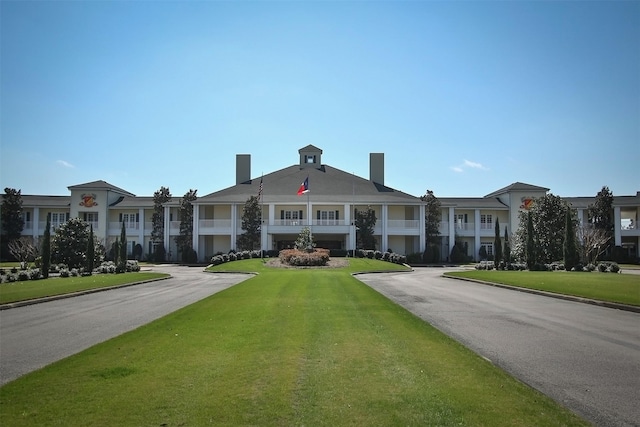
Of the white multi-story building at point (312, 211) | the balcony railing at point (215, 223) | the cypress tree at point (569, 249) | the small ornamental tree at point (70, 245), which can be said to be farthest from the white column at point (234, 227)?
the cypress tree at point (569, 249)

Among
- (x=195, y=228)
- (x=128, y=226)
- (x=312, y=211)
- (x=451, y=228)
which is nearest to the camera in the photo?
(x=195, y=228)

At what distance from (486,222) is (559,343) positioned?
53415 mm

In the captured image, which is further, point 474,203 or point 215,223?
point 474,203

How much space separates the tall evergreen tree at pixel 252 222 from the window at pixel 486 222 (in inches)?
1070

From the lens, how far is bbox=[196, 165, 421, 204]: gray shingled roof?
2100 inches

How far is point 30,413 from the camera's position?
564 centimetres

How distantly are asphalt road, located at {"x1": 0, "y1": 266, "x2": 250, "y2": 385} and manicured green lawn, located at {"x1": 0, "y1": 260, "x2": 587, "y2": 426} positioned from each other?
0.85m

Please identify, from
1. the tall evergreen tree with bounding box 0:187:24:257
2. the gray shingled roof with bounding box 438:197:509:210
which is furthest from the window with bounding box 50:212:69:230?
the gray shingled roof with bounding box 438:197:509:210

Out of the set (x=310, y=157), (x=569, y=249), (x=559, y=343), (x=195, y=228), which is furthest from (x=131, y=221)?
(x=559, y=343)

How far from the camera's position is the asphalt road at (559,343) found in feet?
21.1

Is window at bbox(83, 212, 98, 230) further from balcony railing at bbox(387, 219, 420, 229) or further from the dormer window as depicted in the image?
balcony railing at bbox(387, 219, 420, 229)

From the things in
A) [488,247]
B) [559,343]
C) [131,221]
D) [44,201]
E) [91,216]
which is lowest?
[559,343]

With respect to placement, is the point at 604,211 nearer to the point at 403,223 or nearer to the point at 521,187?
the point at 521,187

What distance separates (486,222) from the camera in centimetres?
6109
